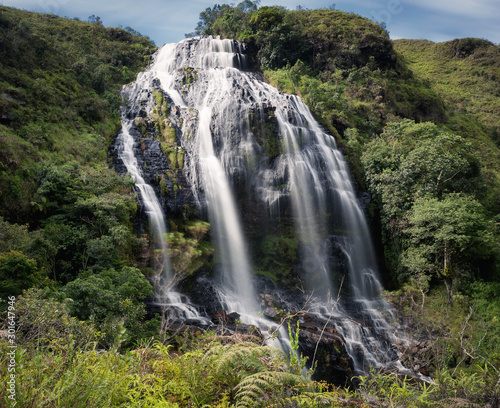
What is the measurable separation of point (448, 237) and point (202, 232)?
12825mm

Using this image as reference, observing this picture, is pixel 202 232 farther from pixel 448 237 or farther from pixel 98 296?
pixel 448 237

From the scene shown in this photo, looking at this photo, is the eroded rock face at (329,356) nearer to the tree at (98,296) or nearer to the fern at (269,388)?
the tree at (98,296)

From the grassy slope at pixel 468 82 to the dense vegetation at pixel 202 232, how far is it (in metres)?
0.74

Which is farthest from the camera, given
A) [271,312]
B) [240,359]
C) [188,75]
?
[188,75]

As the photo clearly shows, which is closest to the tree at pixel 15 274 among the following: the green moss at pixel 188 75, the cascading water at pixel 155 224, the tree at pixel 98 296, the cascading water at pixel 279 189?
the tree at pixel 98 296

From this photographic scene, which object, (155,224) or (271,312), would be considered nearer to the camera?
(271,312)

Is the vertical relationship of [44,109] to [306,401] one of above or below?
above

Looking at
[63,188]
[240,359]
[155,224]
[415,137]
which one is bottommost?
[155,224]

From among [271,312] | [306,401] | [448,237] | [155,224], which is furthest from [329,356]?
[306,401]

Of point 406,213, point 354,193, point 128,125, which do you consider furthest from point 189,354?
point 128,125

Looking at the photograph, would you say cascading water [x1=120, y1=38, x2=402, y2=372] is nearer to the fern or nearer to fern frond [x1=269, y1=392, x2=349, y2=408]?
the fern

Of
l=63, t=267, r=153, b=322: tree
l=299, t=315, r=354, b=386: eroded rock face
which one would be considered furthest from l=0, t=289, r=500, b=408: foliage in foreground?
l=299, t=315, r=354, b=386: eroded rock face

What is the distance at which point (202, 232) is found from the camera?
1628 cm

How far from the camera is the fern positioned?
6.09ft
